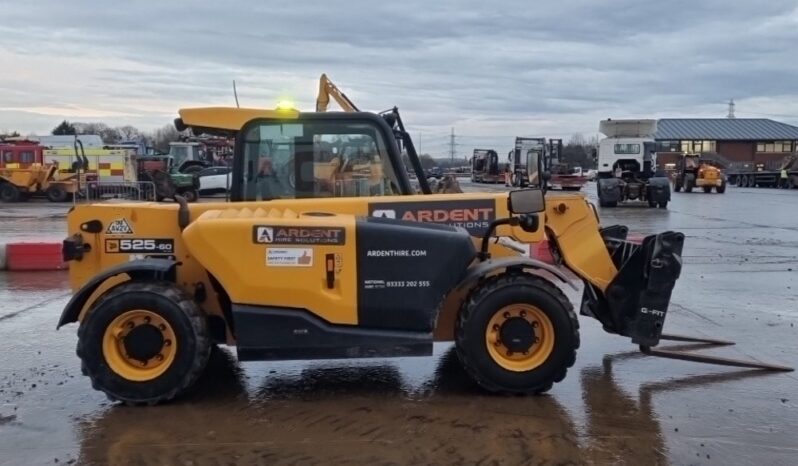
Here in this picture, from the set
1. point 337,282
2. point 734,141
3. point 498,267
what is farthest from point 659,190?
point 734,141

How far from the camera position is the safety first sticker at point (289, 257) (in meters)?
5.23

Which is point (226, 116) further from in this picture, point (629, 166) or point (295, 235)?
point (629, 166)

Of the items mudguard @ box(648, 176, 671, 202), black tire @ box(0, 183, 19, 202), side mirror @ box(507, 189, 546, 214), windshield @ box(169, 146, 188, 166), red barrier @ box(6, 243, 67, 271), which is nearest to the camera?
side mirror @ box(507, 189, 546, 214)

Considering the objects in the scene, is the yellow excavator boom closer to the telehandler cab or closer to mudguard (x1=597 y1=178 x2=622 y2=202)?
the telehandler cab

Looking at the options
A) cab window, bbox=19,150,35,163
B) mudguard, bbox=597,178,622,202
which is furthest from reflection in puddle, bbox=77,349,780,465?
cab window, bbox=19,150,35,163

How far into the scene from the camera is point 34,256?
37.2 feet

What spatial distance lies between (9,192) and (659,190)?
2482 cm

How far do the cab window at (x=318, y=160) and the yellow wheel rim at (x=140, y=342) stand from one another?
1.36 meters

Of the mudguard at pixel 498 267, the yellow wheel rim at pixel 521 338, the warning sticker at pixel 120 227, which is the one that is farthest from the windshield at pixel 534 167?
the warning sticker at pixel 120 227

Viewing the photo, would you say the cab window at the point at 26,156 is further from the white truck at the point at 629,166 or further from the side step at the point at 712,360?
the side step at the point at 712,360

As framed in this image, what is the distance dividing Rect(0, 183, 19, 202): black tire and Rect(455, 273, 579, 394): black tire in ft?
96.2

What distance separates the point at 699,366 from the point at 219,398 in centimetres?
382

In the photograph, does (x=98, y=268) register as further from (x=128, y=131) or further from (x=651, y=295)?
(x=128, y=131)

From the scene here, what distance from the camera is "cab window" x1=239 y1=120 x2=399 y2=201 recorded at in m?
6.11
